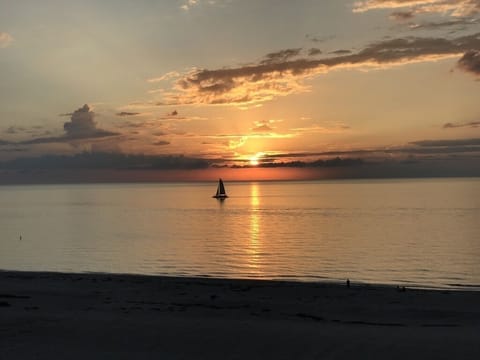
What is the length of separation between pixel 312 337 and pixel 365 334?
182 cm

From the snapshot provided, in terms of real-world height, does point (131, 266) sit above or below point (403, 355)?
below

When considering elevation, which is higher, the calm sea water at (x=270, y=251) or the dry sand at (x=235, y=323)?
the dry sand at (x=235, y=323)

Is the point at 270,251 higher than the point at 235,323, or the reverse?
the point at 235,323

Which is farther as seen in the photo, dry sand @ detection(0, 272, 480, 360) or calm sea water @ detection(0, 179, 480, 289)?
calm sea water @ detection(0, 179, 480, 289)

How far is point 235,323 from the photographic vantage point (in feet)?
53.7

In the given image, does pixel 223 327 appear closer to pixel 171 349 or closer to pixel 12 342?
pixel 171 349

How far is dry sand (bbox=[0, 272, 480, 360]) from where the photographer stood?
13414 mm

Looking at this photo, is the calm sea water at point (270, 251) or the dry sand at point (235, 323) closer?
the dry sand at point (235, 323)

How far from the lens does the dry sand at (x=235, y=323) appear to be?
13.4 metres

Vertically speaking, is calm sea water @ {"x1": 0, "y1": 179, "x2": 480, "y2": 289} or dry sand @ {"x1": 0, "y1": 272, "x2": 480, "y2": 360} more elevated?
dry sand @ {"x1": 0, "y1": 272, "x2": 480, "y2": 360}

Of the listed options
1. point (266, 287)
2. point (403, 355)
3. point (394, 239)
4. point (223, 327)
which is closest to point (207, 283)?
point (266, 287)

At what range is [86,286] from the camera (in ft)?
89.3

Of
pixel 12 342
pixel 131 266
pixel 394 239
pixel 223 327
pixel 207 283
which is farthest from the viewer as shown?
pixel 394 239

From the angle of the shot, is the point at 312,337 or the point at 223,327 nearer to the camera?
the point at 312,337
